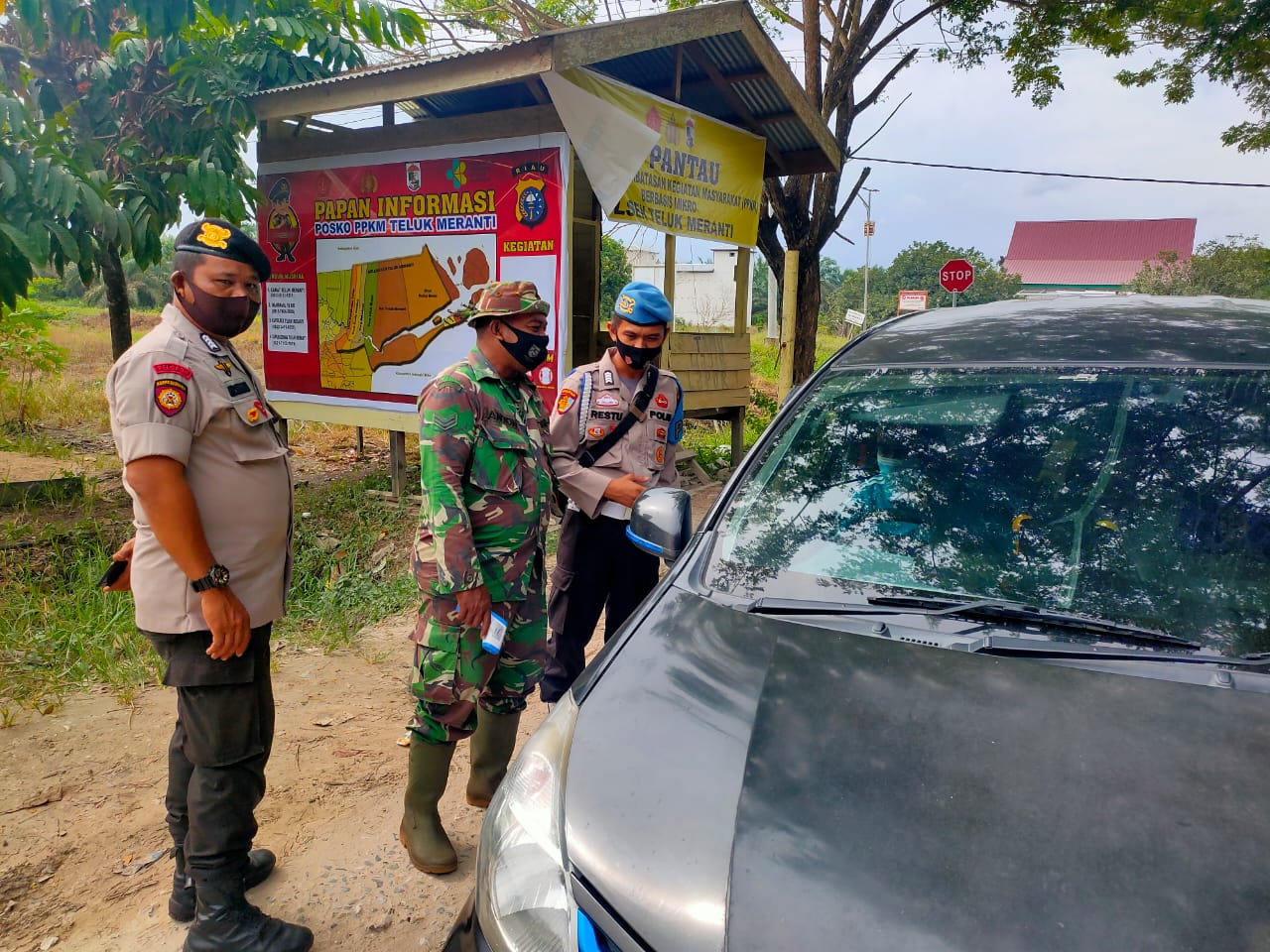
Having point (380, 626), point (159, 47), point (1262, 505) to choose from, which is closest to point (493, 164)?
point (159, 47)

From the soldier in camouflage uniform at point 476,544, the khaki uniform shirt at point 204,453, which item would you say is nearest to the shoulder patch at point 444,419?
the soldier in camouflage uniform at point 476,544

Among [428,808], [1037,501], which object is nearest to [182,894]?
[428,808]

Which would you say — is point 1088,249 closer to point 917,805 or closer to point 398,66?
point 398,66

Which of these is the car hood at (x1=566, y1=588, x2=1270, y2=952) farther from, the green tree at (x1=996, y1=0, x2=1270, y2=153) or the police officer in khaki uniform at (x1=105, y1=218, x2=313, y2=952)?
the green tree at (x1=996, y1=0, x2=1270, y2=153)

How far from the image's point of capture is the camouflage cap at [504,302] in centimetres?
251

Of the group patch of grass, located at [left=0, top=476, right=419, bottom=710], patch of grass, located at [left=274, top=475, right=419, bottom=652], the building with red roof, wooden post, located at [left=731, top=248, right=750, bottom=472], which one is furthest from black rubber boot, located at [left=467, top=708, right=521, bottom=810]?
the building with red roof

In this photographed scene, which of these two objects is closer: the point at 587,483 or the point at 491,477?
the point at 491,477

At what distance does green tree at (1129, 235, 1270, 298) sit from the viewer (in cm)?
3014

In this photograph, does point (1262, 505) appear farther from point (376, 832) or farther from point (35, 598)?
point (35, 598)

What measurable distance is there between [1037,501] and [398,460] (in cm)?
577

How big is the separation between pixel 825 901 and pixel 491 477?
1.64m

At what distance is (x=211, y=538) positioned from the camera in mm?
2129

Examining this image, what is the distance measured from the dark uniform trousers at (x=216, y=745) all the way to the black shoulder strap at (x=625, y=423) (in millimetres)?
1363

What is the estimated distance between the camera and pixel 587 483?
3.09m
